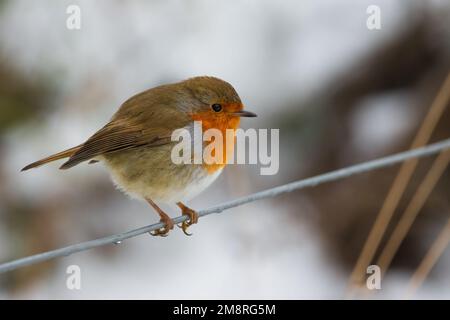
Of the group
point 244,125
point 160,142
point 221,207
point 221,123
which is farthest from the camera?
point 244,125

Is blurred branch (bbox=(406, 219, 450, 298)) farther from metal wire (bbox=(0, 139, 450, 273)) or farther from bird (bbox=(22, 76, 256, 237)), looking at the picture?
bird (bbox=(22, 76, 256, 237))

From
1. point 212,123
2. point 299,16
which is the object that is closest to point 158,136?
point 212,123

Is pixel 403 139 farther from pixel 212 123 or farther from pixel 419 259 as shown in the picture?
pixel 212 123

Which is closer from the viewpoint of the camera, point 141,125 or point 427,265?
point 141,125

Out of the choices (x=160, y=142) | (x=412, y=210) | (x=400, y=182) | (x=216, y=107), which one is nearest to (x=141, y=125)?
(x=160, y=142)

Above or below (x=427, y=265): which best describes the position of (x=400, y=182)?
above

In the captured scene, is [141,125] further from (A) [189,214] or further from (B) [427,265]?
(B) [427,265]
